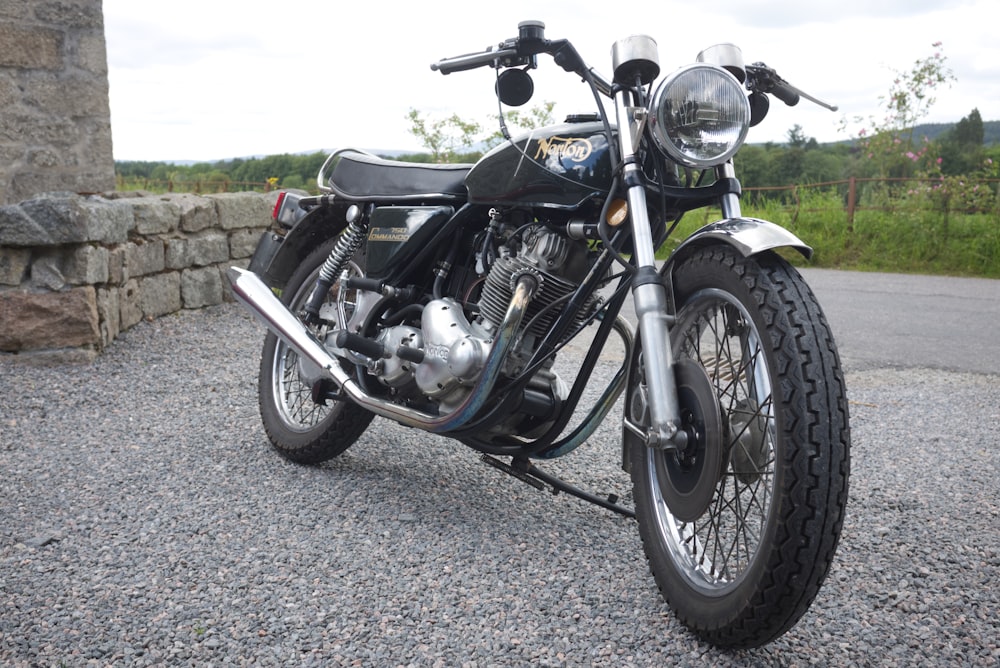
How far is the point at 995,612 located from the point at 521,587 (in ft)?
3.71

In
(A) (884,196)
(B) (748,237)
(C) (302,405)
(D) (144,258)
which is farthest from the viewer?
(A) (884,196)

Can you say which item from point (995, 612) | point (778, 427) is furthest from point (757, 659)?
point (995, 612)

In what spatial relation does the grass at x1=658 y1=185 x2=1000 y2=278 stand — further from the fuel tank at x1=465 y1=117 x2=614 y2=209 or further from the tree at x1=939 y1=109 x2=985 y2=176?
the fuel tank at x1=465 y1=117 x2=614 y2=209

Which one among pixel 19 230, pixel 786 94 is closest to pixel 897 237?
pixel 786 94

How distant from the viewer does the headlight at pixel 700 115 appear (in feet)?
6.57

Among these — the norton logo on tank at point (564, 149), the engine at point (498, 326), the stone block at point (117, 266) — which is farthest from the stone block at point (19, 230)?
the norton logo on tank at point (564, 149)

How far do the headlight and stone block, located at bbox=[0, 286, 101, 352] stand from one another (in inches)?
149

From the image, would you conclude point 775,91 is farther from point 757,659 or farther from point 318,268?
point 318,268

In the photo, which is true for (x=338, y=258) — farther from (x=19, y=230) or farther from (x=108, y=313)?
(x=108, y=313)

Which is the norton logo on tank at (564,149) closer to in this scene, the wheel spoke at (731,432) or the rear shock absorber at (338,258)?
the wheel spoke at (731,432)

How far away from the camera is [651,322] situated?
198 centimetres

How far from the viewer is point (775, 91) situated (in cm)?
241

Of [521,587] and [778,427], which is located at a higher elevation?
[778,427]

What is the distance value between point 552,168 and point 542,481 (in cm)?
102
